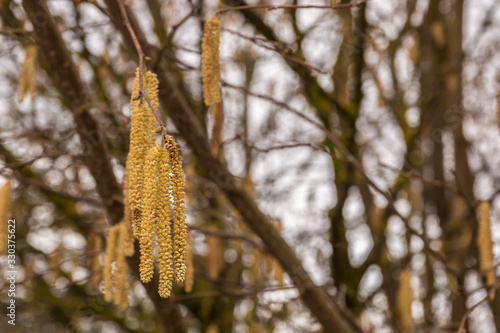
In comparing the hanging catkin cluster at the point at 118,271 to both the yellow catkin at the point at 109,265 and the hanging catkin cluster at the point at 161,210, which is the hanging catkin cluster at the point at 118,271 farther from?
the hanging catkin cluster at the point at 161,210

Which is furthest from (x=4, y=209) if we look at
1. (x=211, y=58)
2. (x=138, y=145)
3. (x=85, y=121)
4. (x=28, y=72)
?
(x=138, y=145)

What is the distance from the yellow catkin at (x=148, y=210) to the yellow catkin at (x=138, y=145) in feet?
0.25

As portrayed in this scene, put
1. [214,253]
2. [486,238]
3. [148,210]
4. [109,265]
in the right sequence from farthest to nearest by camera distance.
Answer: [214,253], [486,238], [109,265], [148,210]

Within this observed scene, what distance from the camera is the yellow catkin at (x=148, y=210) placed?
1092mm

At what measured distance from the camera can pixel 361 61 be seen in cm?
356

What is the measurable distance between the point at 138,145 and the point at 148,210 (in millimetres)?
180

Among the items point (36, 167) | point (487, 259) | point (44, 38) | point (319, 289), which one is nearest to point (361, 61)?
point (319, 289)

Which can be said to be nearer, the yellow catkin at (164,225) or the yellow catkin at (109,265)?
the yellow catkin at (164,225)

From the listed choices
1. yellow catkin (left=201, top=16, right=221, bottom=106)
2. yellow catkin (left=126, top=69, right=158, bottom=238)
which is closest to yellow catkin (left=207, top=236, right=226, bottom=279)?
Answer: yellow catkin (left=201, top=16, right=221, bottom=106)

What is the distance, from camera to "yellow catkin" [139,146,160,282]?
109 cm

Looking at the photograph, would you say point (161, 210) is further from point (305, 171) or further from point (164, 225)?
point (305, 171)

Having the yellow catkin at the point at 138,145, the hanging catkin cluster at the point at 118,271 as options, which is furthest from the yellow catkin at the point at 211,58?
the hanging catkin cluster at the point at 118,271

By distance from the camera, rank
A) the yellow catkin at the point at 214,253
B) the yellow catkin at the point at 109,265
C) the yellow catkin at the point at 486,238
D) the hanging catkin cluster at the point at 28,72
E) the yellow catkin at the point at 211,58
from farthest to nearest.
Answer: the yellow catkin at the point at 214,253
the hanging catkin cluster at the point at 28,72
the yellow catkin at the point at 486,238
the yellow catkin at the point at 109,265
the yellow catkin at the point at 211,58

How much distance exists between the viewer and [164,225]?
1132 millimetres
